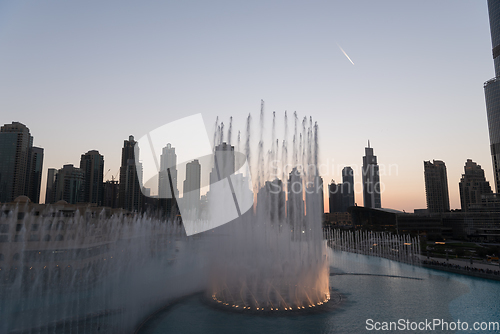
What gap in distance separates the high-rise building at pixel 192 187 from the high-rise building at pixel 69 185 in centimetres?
4130

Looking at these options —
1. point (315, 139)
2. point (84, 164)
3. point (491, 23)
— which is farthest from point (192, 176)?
point (491, 23)

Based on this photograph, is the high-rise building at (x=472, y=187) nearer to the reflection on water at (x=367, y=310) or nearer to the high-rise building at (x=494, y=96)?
the high-rise building at (x=494, y=96)

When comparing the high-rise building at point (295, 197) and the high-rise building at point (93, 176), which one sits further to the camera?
the high-rise building at point (93, 176)

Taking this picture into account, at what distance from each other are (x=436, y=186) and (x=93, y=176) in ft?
573

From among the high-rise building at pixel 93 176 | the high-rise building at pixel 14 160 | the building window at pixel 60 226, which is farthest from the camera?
the high-rise building at pixel 93 176

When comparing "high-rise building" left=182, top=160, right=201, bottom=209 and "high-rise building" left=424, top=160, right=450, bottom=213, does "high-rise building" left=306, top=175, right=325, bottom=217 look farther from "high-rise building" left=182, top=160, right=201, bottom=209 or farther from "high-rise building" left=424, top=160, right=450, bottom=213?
"high-rise building" left=424, top=160, right=450, bottom=213

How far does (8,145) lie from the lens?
357ft

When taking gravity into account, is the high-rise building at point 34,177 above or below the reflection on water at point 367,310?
above

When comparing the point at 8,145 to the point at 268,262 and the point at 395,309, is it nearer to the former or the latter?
the point at 268,262

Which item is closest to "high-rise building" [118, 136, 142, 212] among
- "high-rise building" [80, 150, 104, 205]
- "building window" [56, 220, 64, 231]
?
"high-rise building" [80, 150, 104, 205]

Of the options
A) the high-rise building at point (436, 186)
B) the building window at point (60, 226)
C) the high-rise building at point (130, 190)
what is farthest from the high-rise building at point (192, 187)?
the high-rise building at point (436, 186)

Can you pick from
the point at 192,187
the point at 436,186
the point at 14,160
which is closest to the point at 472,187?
the point at 436,186

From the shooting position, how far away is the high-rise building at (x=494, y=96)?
113062 mm

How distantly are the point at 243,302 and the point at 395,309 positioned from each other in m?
10.0
